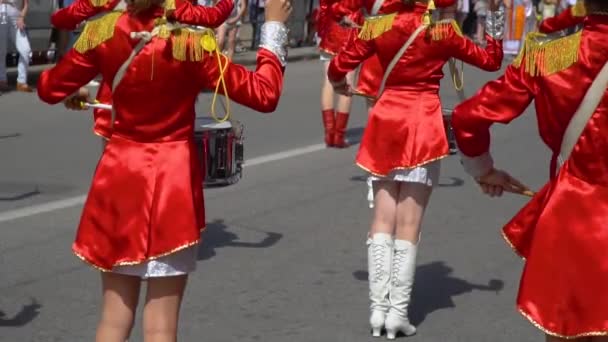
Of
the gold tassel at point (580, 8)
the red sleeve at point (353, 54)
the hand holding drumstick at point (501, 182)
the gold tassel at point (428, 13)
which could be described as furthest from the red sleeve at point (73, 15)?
the gold tassel at point (580, 8)

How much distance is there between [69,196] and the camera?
33.1 feet

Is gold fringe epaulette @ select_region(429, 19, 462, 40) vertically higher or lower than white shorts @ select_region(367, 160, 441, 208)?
higher

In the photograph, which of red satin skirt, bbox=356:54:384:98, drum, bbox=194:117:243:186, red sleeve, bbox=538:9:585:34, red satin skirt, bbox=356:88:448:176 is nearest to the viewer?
red sleeve, bbox=538:9:585:34

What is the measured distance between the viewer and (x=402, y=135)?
6.64m

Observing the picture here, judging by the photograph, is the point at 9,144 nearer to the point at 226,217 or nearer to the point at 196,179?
the point at 226,217

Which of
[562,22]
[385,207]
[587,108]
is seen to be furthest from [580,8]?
[385,207]

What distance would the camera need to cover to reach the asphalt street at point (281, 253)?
685cm

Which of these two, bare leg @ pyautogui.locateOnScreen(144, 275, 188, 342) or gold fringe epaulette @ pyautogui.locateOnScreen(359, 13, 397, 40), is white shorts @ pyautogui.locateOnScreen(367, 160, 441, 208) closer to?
gold fringe epaulette @ pyautogui.locateOnScreen(359, 13, 397, 40)

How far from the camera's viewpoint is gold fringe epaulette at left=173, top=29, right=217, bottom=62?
449 centimetres

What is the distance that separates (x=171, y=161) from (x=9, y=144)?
8445mm

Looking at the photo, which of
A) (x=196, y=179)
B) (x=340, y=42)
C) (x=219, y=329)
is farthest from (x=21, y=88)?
(x=196, y=179)

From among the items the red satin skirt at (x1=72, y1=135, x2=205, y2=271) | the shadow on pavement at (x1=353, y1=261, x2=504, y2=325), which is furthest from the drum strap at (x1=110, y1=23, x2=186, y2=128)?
the shadow on pavement at (x1=353, y1=261, x2=504, y2=325)

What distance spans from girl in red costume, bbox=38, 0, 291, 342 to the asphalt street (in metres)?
1.86

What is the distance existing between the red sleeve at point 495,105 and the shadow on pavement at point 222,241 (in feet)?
13.3
